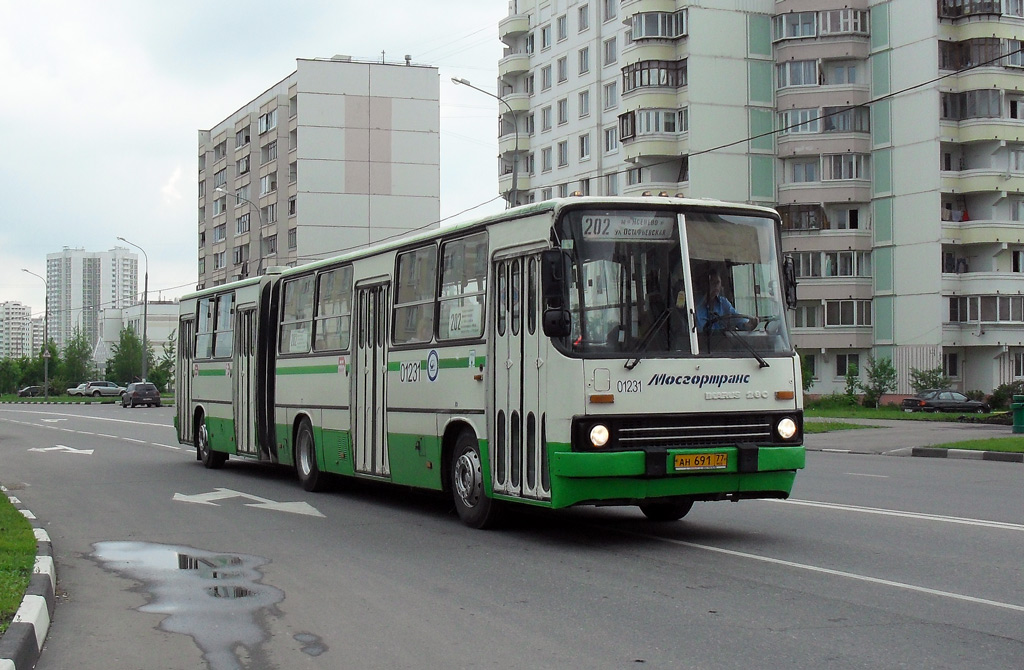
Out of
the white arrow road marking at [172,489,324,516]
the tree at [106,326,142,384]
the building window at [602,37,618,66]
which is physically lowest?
the white arrow road marking at [172,489,324,516]

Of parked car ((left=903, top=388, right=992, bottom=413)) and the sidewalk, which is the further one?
parked car ((left=903, top=388, right=992, bottom=413))

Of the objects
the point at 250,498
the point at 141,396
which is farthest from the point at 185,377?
the point at 141,396

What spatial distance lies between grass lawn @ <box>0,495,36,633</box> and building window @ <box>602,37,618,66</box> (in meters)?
64.3

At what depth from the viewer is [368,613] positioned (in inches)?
320

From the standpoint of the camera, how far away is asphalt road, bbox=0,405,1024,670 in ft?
22.8

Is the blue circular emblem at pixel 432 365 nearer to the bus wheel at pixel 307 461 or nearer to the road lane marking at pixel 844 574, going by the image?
the road lane marking at pixel 844 574

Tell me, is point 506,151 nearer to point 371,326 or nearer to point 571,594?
point 371,326

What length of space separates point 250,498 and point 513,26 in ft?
233

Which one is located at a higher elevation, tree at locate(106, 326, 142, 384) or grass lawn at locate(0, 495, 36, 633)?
tree at locate(106, 326, 142, 384)

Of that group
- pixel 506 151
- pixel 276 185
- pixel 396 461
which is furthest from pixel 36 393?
pixel 396 461

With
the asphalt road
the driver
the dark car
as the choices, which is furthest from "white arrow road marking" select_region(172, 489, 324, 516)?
the dark car

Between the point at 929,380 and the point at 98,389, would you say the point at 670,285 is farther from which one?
the point at 98,389

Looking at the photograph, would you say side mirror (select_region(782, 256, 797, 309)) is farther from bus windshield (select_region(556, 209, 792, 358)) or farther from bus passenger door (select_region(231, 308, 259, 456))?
bus passenger door (select_region(231, 308, 259, 456))

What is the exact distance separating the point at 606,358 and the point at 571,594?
2.57 m
